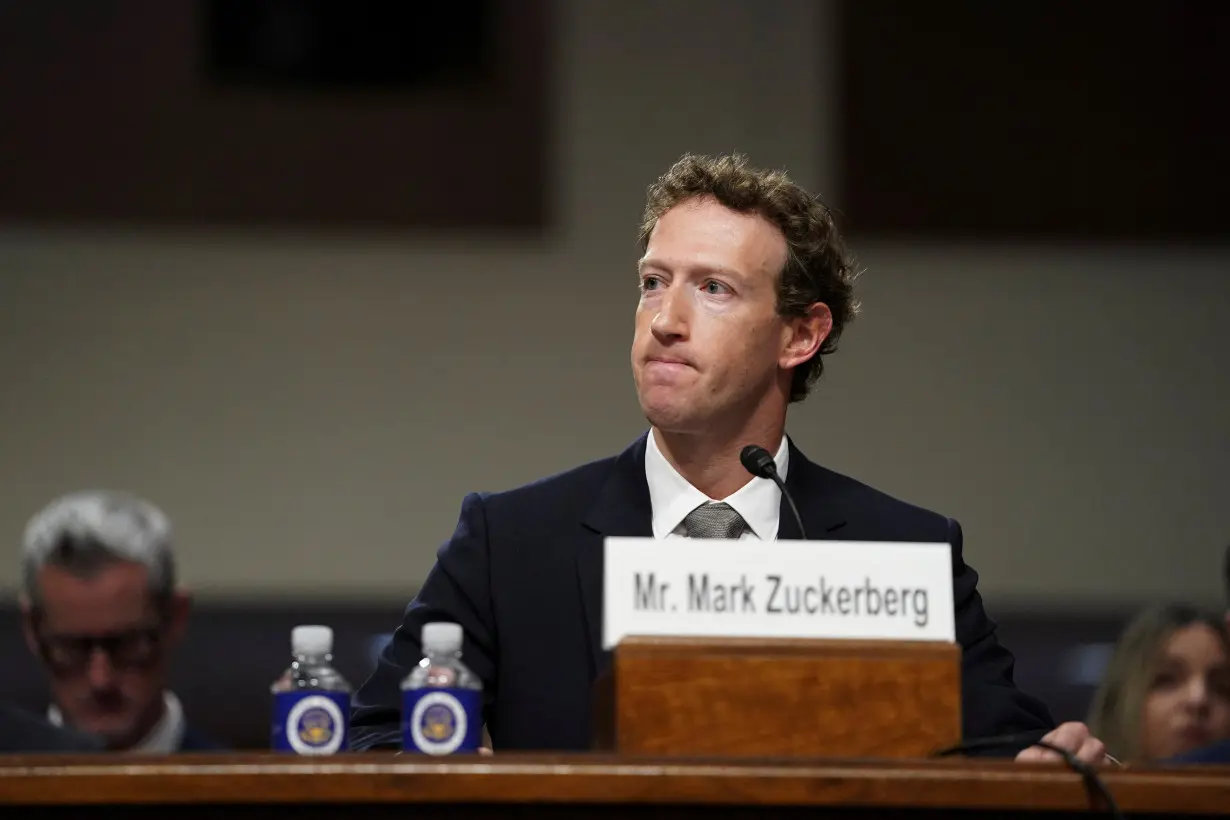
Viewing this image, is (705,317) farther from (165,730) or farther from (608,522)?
(165,730)

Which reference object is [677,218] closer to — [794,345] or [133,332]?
[794,345]

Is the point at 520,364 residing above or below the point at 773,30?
below

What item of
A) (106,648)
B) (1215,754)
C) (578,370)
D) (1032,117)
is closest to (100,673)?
(106,648)

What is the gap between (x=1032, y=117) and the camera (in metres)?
5.38

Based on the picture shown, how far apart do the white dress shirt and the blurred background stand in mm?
2842

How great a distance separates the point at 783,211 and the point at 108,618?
1357 mm

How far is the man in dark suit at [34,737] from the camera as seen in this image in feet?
5.45

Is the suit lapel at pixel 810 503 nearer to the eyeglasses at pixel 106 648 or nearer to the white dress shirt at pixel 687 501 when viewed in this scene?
the white dress shirt at pixel 687 501

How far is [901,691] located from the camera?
175 cm

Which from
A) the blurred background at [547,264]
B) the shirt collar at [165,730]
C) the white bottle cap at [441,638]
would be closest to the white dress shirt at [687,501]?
the white bottle cap at [441,638]

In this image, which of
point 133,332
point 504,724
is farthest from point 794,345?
point 133,332

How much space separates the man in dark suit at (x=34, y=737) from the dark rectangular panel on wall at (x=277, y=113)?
3.70 metres

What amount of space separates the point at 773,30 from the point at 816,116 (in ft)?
0.94

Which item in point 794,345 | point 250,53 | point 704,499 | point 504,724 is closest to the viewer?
point 504,724
